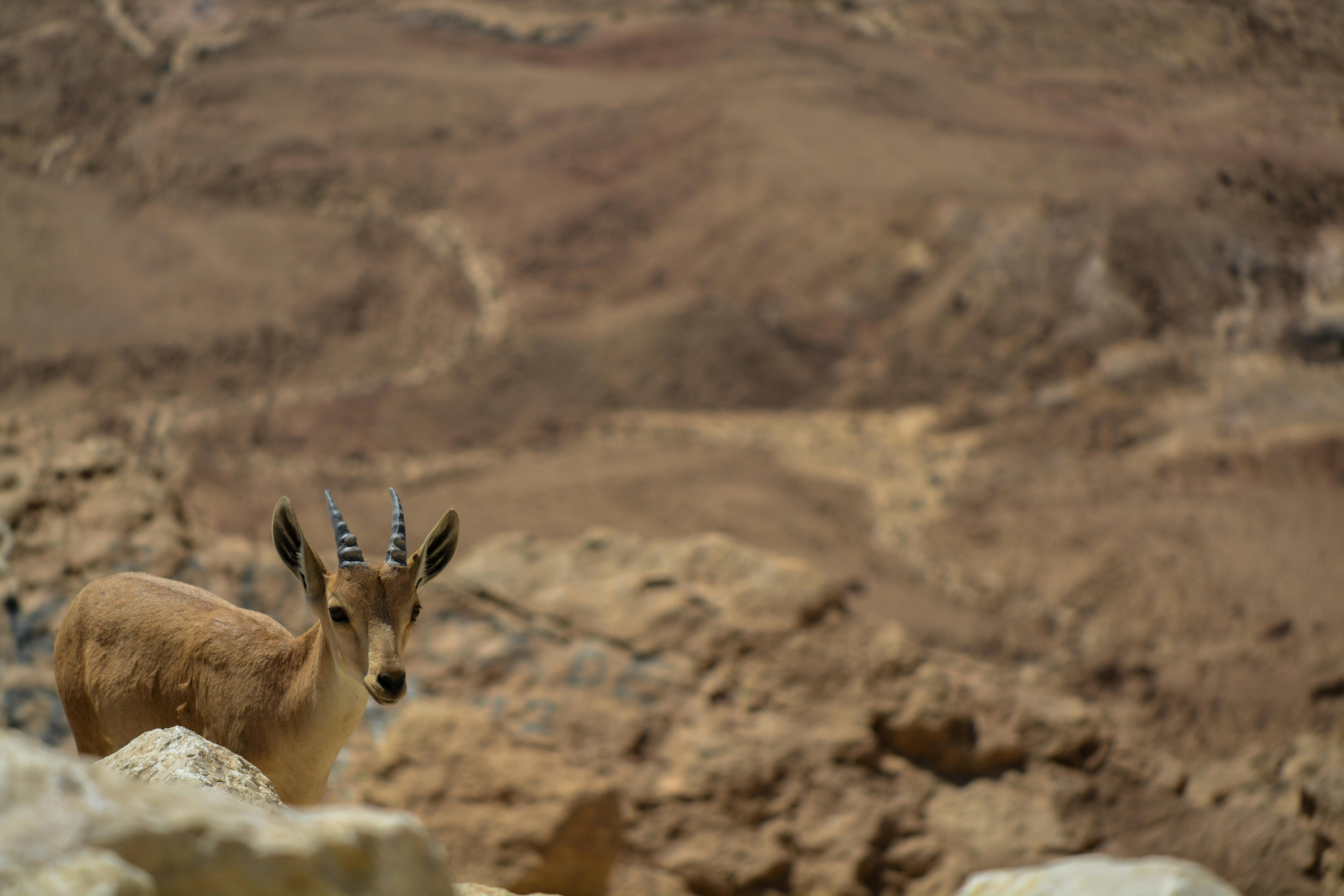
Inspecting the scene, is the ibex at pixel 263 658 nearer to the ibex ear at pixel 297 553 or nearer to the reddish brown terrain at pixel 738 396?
the ibex ear at pixel 297 553

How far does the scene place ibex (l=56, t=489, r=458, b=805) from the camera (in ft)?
15.3

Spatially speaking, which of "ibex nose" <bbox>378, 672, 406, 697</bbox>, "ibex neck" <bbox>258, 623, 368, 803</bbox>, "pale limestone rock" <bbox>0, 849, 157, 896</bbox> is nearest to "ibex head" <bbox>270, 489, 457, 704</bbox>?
"ibex nose" <bbox>378, 672, 406, 697</bbox>

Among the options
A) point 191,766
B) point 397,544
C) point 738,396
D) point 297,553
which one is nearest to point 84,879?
point 191,766

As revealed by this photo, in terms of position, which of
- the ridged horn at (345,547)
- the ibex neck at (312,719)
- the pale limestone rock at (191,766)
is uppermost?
the ridged horn at (345,547)

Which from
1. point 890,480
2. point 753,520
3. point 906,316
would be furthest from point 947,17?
point 753,520

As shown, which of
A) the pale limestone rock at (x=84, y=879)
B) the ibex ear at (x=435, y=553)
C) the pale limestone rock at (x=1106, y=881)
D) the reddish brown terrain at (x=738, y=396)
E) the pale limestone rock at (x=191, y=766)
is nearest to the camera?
the pale limestone rock at (x=84, y=879)

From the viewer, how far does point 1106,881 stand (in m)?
4.04

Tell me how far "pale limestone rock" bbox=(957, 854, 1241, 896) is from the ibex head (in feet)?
8.75

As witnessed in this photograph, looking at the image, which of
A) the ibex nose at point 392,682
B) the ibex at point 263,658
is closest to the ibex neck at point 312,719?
the ibex at point 263,658

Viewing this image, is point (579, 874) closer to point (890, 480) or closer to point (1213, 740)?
point (1213, 740)

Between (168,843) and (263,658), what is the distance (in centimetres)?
290

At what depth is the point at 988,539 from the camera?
16.9 meters

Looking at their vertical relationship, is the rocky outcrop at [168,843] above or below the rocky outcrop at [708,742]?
above

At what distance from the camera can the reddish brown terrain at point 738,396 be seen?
28.3 ft
